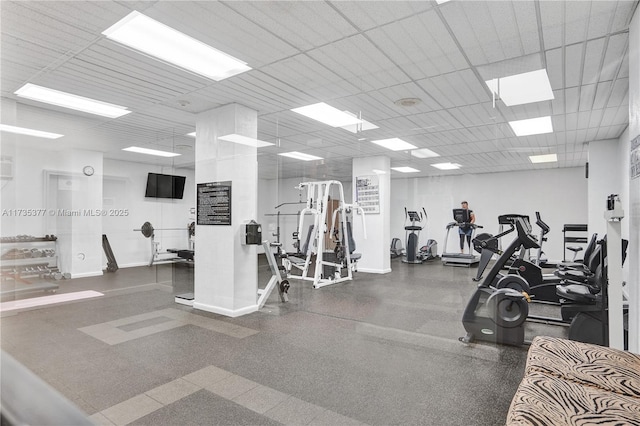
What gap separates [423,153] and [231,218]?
8.86ft

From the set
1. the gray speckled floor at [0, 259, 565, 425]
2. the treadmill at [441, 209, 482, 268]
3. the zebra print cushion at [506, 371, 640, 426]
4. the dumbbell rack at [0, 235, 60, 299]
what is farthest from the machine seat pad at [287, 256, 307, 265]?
the zebra print cushion at [506, 371, 640, 426]

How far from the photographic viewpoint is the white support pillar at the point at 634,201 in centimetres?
227

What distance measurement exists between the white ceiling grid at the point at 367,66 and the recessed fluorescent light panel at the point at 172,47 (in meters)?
0.11

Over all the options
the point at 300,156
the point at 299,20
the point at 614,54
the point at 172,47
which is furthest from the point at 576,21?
the point at 300,156

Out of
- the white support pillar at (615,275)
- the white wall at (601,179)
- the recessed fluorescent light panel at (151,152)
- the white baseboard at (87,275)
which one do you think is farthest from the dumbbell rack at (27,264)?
the white wall at (601,179)

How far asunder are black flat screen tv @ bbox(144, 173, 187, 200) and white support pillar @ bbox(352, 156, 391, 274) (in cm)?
293

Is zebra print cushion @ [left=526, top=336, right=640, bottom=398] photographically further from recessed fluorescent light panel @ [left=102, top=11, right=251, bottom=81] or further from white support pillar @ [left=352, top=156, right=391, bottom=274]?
white support pillar @ [left=352, top=156, right=391, bottom=274]

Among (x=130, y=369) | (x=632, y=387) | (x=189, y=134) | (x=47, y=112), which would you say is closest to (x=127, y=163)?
(x=189, y=134)

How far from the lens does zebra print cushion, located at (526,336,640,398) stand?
5.55 feet

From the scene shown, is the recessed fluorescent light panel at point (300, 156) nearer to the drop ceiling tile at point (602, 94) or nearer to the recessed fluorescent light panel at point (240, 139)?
the recessed fluorescent light panel at point (240, 139)

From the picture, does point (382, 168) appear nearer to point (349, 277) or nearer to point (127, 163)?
point (349, 277)

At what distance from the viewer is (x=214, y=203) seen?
14.2 feet

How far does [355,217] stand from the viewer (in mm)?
6836

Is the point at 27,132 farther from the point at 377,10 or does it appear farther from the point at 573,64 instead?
the point at 573,64
